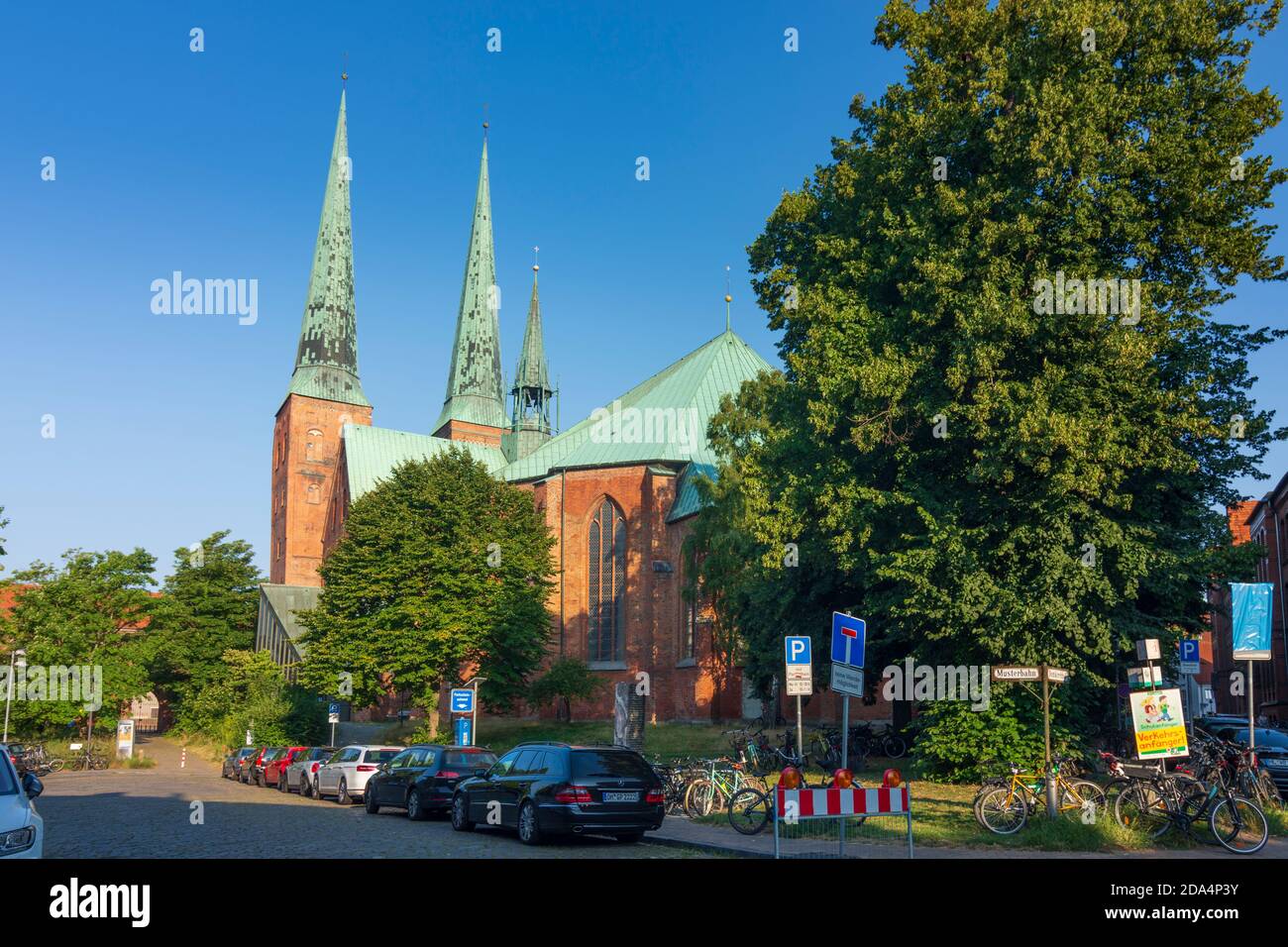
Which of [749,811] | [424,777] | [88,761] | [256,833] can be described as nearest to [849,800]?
[749,811]

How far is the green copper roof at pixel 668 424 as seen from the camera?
2000 inches

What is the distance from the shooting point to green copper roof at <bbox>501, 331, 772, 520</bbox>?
50.8 meters

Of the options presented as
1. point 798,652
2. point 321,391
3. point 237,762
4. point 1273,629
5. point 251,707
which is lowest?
point 251,707

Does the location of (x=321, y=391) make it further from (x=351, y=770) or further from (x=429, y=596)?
(x=351, y=770)

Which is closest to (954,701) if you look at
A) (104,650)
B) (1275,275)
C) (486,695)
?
(1275,275)

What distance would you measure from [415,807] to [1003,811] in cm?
1050

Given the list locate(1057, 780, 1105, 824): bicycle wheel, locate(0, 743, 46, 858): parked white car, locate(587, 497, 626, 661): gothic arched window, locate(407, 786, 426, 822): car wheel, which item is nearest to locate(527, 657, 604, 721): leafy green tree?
locate(587, 497, 626, 661): gothic arched window

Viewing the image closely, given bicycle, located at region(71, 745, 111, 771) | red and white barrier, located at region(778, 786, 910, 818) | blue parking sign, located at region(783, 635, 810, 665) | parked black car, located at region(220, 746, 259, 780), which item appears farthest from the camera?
bicycle, located at region(71, 745, 111, 771)

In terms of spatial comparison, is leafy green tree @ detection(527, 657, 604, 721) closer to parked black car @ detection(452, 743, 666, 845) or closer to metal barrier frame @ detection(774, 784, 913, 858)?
parked black car @ detection(452, 743, 666, 845)

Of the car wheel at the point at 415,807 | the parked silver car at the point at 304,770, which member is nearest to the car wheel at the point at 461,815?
the car wheel at the point at 415,807

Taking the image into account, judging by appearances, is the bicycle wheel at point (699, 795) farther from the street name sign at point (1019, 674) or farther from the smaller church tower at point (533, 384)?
the smaller church tower at point (533, 384)

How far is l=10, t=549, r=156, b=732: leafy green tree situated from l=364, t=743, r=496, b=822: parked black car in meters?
35.2

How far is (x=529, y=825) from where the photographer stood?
586 inches

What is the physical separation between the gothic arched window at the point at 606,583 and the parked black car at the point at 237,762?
58.1 ft
